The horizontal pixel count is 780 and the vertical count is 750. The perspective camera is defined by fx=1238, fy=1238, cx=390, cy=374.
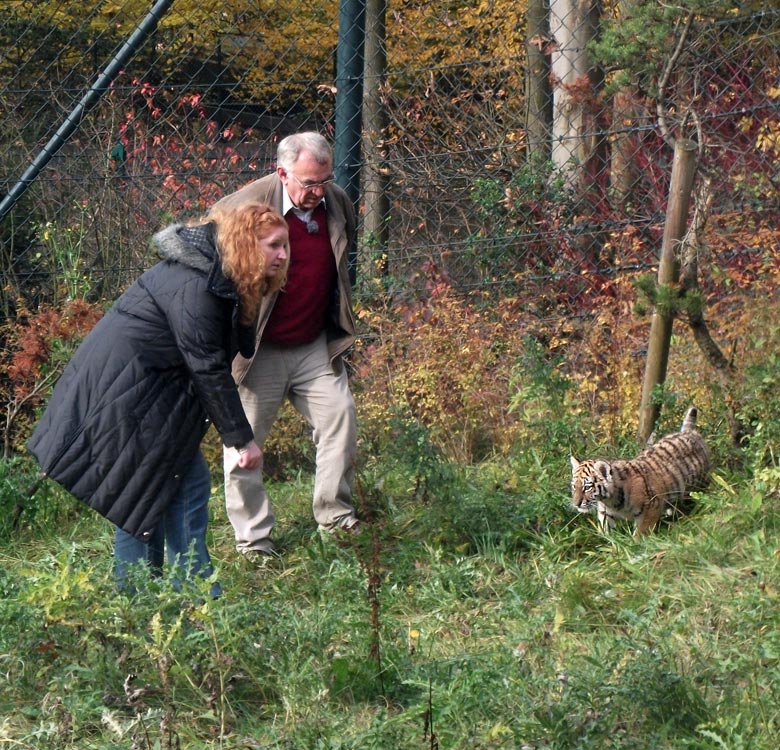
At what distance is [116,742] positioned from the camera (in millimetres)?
3762

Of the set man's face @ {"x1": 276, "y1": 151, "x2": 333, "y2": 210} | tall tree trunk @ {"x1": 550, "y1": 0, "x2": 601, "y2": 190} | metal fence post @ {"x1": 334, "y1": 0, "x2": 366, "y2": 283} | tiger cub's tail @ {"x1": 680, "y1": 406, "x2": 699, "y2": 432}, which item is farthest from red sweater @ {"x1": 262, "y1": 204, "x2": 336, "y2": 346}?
tall tree trunk @ {"x1": 550, "y1": 0, "x2": 601, "y2": 190}

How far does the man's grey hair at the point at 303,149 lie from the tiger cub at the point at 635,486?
182 cm

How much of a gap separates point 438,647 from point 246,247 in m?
1.65

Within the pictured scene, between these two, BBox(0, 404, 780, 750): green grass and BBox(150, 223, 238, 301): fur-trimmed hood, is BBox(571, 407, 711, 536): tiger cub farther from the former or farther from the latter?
BBox(150, 223, 238, 301): fur-trimmed hood

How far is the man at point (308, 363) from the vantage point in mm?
5758

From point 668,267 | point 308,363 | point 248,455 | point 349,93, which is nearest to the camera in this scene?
point 248,455

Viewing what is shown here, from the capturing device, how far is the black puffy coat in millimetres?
4605

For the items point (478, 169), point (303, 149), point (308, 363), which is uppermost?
point (303, 149)

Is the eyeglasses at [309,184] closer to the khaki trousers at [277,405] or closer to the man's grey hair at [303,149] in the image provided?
the man's grey hair at [303,149]

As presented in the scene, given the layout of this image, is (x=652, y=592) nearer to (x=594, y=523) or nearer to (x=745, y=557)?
(x=745, y=557)

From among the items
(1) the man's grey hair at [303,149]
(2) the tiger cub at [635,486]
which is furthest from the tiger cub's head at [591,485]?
(1) the man's grey hair at [303,149]

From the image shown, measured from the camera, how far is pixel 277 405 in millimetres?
6004

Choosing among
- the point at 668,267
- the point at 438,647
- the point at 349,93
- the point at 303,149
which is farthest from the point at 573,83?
the point at 438,647

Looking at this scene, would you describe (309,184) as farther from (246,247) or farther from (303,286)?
(246,247)
